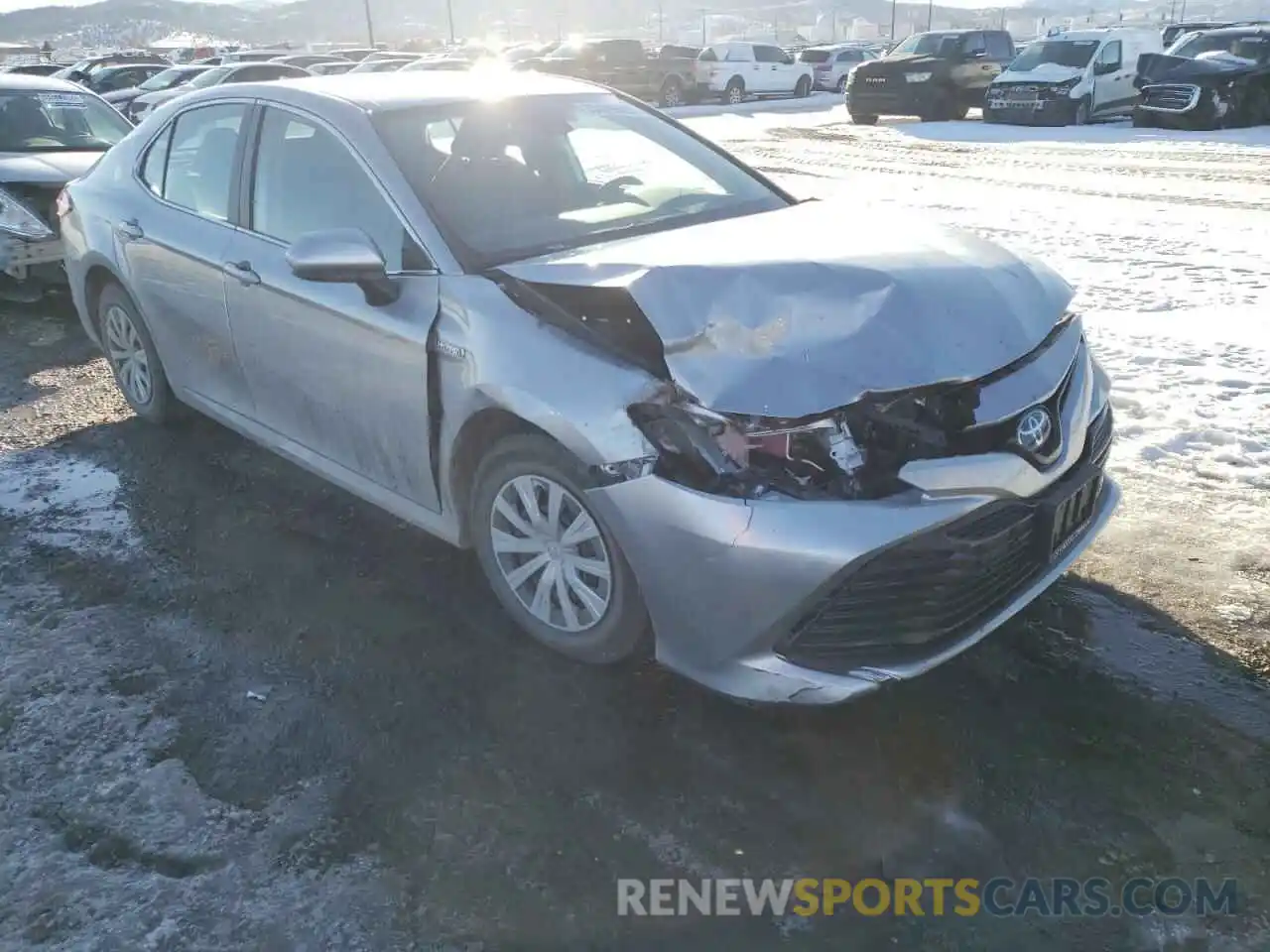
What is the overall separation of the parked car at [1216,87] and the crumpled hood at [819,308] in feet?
53.0

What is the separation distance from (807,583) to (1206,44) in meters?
19.5

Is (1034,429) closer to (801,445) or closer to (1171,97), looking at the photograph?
(801,445)

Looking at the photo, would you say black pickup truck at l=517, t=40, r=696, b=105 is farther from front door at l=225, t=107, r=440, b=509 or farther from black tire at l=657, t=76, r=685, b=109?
front door at l=225, t=107, r=440, b=509

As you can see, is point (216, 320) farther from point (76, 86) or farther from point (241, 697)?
point (76, 86)

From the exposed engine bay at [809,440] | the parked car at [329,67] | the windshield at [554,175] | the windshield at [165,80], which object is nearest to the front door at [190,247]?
the windshield at [554,175]

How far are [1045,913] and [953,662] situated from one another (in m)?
0.95

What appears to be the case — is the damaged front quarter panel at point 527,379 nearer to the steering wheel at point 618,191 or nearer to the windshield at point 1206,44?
the steering wheel at point 618,191

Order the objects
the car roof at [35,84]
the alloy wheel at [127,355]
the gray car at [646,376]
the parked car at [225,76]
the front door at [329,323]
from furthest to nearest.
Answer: the parked car at [225,76], the car roof at [35,84], the alloy wheel at [127,355], the front door at [329,323], the gray car at [646,376]

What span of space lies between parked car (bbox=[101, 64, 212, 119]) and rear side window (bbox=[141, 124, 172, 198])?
60.5 ft

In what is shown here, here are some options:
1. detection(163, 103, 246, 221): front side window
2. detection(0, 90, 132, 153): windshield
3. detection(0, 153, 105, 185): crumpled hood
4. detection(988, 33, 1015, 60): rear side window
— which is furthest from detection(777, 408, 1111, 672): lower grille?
detection(988, 33, 1015, 60): rear side window

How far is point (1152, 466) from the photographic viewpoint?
448cm

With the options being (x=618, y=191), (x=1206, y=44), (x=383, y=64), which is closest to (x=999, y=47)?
(x=1206, y=44)

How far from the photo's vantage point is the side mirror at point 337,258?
321cm

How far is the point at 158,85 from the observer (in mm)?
22203
